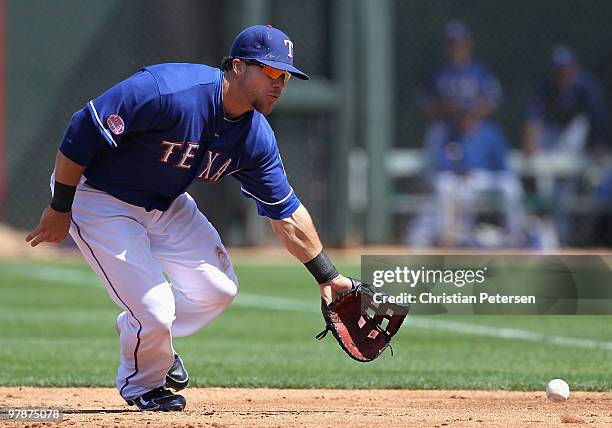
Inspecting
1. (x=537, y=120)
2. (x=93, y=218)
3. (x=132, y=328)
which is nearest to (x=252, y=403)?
(x=132, y=328)

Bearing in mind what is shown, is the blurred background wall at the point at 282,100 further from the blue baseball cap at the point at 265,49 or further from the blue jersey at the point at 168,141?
the blue baseball cap at the point at 265,49

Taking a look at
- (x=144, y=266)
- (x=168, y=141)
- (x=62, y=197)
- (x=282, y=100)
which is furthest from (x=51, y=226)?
(x=282, y=100)

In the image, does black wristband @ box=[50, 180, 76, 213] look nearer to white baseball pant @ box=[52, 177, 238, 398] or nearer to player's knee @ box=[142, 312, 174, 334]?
white baseball pant @ box=[52, 177, 238, 398]

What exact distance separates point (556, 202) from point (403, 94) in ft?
10.8

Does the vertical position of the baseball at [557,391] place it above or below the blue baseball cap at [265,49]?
below

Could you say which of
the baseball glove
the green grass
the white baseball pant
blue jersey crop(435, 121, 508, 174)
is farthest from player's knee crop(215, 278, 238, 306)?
blue jersey crop(435, 121, 508, 174)

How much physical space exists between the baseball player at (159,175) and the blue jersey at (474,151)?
31.7 ft

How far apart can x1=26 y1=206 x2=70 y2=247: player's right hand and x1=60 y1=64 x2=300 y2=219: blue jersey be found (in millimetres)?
261

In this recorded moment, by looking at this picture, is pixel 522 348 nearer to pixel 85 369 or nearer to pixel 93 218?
pixel 85 369

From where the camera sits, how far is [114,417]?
5.23 m

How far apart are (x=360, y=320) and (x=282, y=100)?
9.57 meters

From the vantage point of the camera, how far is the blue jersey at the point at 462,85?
15.1m

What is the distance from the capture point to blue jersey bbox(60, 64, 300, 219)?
5090 millimetres

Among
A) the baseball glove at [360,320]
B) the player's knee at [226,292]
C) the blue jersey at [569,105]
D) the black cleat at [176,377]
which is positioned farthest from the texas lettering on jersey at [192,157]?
the blue jersey at [569,105]
